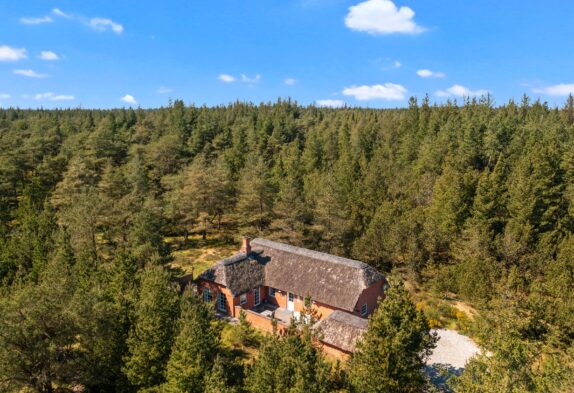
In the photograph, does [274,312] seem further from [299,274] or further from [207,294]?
[207,294]

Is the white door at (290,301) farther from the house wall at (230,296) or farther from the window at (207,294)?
the window at (207,294)

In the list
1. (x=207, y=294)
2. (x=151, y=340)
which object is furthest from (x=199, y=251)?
(x=151, y=340)

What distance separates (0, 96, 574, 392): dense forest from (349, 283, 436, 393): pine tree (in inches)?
2.9

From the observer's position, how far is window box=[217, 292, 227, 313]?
33197 mm

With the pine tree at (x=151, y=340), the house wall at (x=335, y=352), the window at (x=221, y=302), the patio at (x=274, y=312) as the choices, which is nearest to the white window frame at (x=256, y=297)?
the patio at (x=274, y=312)

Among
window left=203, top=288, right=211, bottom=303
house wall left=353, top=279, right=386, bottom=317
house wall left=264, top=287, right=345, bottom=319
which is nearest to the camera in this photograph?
house wall left=353, top=279, right=386, bottom=317

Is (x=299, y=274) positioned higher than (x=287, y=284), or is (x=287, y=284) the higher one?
(x=299, y=274)

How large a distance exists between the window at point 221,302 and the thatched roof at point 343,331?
1008cm

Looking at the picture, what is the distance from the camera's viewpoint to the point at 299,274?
33562 millimetres

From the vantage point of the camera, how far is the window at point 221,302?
3320cm

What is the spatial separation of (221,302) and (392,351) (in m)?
19.0

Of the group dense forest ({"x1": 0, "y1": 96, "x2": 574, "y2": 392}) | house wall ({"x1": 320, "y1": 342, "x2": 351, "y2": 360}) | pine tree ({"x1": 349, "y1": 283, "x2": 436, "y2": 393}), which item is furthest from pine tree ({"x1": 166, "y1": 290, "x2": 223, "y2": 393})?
house wall ({"x1": 320, "y1": 342, "x2": 351, "y2": 360})

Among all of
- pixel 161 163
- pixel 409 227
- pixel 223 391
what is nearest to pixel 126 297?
pixel 223 391

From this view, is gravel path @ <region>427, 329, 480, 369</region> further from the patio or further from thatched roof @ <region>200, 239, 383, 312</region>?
the patio
